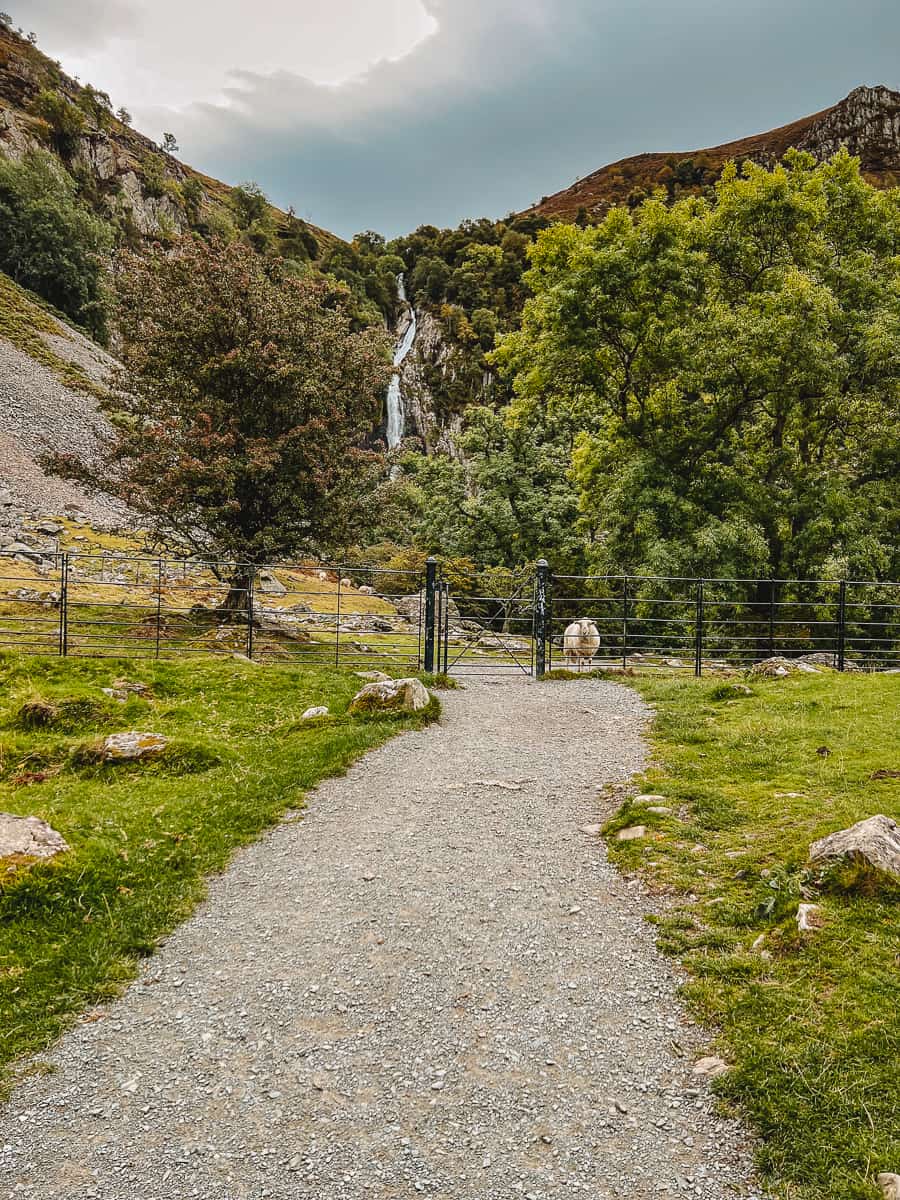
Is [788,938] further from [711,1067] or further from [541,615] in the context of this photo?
[541,615]

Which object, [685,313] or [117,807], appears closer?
[117,807]

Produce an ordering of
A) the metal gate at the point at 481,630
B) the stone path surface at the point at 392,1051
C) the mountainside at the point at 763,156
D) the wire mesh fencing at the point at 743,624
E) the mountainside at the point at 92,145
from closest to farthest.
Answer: the stone path surface at the point at 392,1051 < the metal gate at the point at 481,630 < the wire mesh fencing at the point at 743,624 < the mountainside at the point at 92,145 < the mountainside at the point at 763,156

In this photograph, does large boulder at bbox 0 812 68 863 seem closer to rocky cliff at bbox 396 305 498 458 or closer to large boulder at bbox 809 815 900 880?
large boulder at bbox 809 815 900 880

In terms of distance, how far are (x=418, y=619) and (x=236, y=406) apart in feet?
19.8

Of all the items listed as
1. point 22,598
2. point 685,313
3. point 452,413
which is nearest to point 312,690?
point 22,598

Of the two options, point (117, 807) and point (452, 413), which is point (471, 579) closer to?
point (117, 807)

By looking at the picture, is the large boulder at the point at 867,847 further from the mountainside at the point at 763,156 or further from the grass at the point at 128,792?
the mountainside at the point at 763,156

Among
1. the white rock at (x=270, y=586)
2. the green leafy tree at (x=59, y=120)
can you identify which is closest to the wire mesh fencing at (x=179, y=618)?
the white rock at (x=270, y=586)

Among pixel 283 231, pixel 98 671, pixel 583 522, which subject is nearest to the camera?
pixel 98 671

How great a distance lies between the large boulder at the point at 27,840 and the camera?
4418 mm

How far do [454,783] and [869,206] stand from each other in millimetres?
20170

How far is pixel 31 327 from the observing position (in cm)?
3822

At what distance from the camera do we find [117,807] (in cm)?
552

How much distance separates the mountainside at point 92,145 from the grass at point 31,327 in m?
20.2
